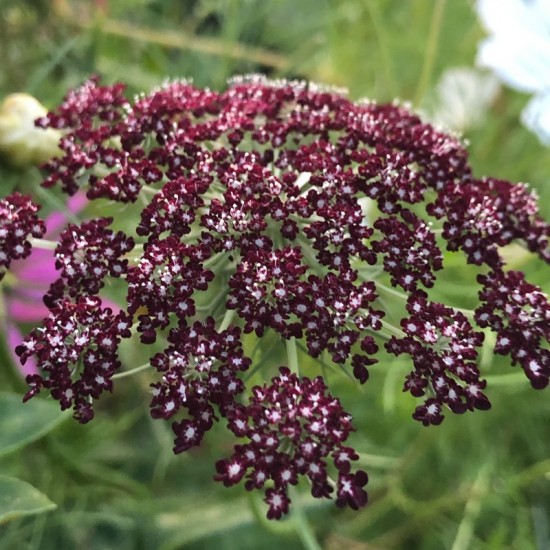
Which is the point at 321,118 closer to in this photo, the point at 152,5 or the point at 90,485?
the point at 90,485

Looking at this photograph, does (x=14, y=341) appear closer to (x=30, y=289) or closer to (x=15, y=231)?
(x=30, y=289)

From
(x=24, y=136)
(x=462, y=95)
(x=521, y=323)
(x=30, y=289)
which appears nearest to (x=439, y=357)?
(x=521, y=323)

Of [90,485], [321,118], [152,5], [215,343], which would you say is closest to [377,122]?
[321,118]

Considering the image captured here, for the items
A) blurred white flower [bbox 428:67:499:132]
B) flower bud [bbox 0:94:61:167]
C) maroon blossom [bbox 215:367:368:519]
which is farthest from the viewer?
blurred white flower [bbox 428:67:499:132]

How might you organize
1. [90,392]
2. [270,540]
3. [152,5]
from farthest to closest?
[152,5], [270,540], [90,392]

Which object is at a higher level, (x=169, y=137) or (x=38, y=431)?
(x=169, y=137)

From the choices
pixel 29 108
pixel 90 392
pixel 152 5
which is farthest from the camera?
pixel 152 5

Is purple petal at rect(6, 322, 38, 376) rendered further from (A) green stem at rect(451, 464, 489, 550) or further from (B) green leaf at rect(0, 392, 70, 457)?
(A) green stem at rect(451, 464, 489, 550)

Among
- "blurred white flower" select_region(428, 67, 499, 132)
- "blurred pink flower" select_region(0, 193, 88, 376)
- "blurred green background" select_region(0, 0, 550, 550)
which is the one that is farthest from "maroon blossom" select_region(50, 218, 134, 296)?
"blurred white flower" select_region(428, 67, 499, 132)
